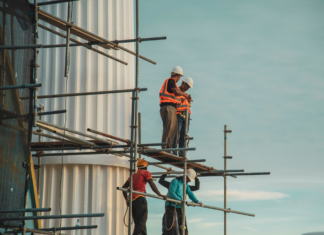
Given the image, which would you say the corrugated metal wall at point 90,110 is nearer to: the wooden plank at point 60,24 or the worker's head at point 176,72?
the worker's head at point 176,72

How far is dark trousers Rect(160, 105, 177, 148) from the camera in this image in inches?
530

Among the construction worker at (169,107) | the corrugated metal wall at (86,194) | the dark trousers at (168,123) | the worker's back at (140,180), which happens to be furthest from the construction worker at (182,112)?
the corrugated metal wall at (86,194)

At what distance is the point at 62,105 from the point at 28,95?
277 inches

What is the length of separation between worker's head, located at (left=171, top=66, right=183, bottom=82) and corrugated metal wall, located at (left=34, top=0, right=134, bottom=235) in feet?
9.45

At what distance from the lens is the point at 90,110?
51.8 ft

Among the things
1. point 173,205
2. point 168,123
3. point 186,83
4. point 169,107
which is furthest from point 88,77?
point 173,205

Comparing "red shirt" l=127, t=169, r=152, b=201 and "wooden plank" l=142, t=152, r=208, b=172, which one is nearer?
"red shirt" l=127, t=169, r=152, b=201

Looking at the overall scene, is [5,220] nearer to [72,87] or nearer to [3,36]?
[3,36]

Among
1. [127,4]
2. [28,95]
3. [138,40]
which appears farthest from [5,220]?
[127,4]

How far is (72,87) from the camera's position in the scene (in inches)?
623

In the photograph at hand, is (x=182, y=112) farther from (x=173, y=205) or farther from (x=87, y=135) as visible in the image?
(x=87, y=135)

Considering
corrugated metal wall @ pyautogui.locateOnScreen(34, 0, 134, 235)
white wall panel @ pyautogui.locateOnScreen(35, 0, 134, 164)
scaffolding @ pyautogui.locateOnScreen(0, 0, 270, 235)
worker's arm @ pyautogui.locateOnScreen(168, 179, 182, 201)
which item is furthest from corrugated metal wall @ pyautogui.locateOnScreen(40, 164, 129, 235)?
worker's arm @ pyautogui.locateOnScreen(168, 179, 182, 201)

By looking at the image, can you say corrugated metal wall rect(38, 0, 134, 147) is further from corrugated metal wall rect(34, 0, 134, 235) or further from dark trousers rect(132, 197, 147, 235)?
dark trousers rect(132, 197, 147, 235)

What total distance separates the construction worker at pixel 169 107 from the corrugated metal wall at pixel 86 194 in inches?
121
